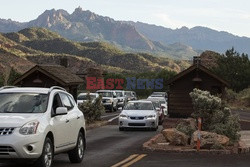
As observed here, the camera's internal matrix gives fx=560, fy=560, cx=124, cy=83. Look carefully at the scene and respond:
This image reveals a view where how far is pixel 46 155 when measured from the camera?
11.6m

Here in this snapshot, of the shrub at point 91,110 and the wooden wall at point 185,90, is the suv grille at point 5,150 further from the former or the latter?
the wooden wall at point 185,90

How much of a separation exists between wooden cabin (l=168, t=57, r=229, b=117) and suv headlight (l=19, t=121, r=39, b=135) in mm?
33245

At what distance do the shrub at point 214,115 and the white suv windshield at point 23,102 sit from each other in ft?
28.5

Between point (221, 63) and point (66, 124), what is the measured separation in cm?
8491

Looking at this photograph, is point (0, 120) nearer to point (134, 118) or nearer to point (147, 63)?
point (134, 118)

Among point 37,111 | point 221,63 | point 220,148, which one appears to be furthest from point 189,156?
point 221,63

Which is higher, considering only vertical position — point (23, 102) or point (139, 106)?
point (23, 102)

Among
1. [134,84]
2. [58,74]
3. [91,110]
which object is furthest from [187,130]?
[134,84]

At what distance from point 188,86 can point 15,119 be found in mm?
34951

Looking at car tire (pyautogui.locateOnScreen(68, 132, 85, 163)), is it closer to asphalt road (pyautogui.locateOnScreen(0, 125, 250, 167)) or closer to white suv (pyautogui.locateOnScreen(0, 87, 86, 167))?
white suv (pyautogui.locateOnScreen(0, 87, 86, 167))

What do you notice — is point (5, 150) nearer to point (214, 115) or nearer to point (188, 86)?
point (214, 115)

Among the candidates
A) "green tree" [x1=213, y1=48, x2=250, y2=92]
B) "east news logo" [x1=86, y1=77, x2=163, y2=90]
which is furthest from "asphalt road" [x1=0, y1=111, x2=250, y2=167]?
"east news logo" [x1=86, y1=77, x2=163, y2=90]

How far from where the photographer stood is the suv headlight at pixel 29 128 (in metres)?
11.0

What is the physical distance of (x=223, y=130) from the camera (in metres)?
19.3
